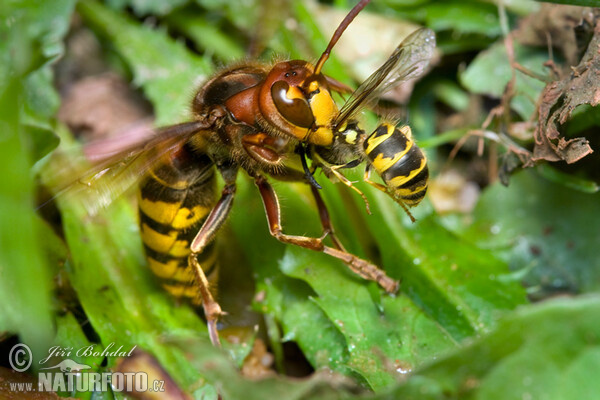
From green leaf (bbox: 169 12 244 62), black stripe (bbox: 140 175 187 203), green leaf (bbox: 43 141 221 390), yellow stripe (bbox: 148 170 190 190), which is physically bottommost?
green leaf (bbox: 43 141 221 390)

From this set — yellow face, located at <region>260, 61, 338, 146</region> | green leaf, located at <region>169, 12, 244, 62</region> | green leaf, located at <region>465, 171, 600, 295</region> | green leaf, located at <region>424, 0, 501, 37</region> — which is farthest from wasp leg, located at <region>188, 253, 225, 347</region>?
green leaf, located at <region>424, 0, 501, 37</region>

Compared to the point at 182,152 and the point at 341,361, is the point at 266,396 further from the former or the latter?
the point at 182,152

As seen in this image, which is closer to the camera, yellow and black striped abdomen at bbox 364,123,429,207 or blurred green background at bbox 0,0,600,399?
blurred green background at bbox 0,0,600,399

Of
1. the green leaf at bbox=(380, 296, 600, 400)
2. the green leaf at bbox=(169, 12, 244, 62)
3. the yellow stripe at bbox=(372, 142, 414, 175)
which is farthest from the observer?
the green leaf at bbox=(169, 12, 244, 62)

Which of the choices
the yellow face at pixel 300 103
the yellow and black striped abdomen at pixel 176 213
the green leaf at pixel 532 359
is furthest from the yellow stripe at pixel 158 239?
the green leaf at pixel 532 359

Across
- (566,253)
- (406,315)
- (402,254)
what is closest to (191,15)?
(402,254)

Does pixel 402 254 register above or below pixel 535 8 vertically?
below

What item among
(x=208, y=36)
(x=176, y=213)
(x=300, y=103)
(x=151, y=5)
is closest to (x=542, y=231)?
(x=300, y=103)

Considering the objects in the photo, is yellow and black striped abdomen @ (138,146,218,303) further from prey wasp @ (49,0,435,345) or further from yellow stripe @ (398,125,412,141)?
yellow stripe @ (398,125,412,141)
